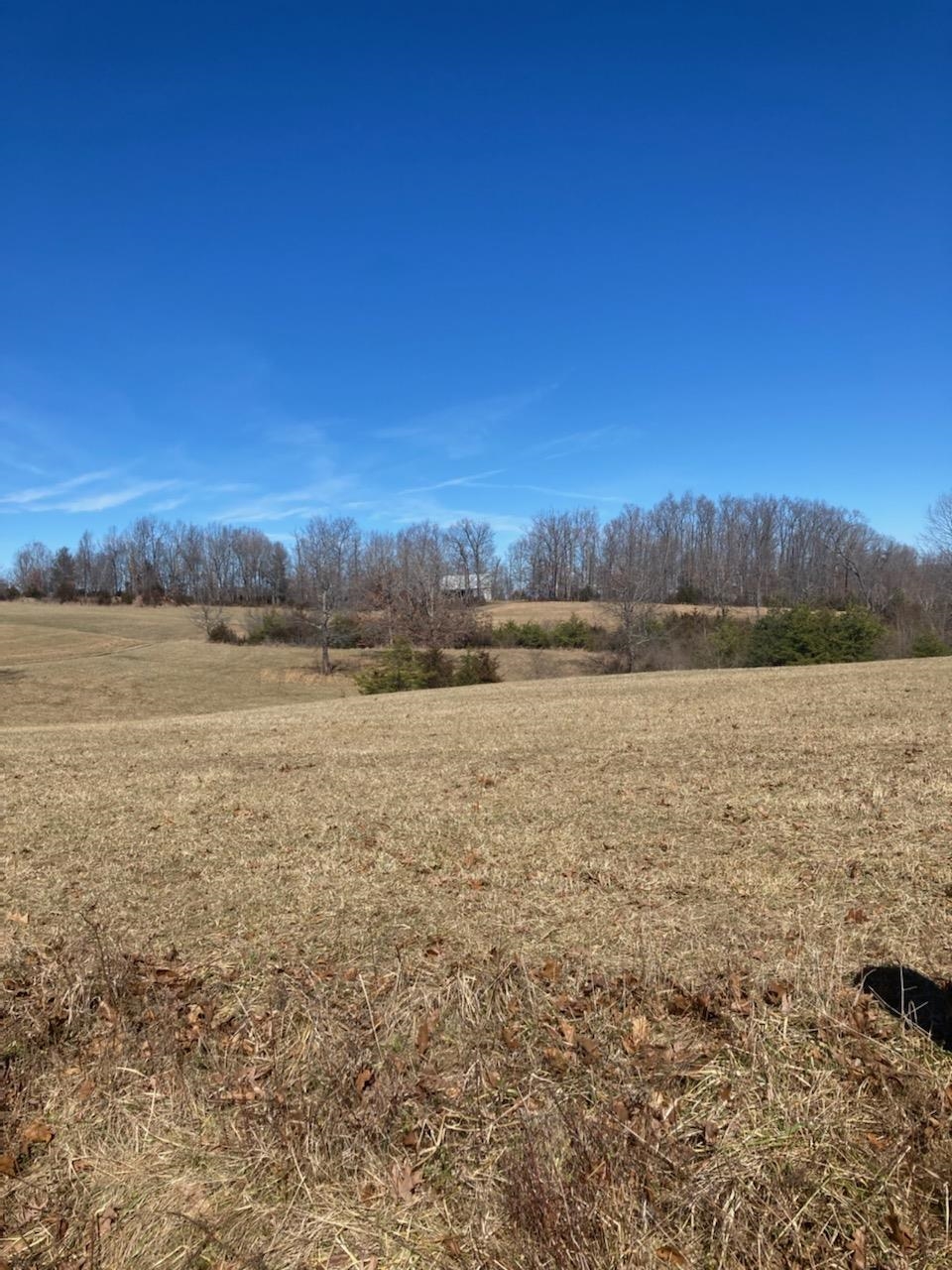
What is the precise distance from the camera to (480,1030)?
12.7ft

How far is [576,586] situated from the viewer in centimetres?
9044

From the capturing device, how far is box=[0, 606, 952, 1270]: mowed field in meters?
2.80

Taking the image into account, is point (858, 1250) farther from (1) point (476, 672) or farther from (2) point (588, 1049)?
(1) point (476, 672)

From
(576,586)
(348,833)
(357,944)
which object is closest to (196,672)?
(348,833)

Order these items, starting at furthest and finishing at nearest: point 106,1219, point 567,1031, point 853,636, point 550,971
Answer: point 853,636
point 550,971
point 567,1031
point 106,1219

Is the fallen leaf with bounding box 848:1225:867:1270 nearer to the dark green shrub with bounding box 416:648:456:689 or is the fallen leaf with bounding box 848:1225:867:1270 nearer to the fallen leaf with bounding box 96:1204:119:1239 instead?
the fallen leaf with bounding box 96:1204:119:1239

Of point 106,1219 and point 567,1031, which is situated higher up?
point 567,1031

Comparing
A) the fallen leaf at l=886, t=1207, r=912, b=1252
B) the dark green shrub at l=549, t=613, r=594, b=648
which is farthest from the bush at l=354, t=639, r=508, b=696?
the fallen leaf at l=886, t=1207, r=912, b=1252

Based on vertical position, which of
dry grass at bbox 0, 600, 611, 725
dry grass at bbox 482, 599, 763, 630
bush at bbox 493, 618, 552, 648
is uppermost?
dry grass at bbox 482, 599, 763, 630

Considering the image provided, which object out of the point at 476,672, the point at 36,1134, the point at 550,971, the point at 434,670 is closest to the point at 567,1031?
the point at 550,971

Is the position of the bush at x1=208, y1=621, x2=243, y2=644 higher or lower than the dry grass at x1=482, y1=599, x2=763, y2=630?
lower

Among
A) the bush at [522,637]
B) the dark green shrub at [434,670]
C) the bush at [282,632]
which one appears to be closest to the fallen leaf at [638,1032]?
the dark green shrub at [434,670]

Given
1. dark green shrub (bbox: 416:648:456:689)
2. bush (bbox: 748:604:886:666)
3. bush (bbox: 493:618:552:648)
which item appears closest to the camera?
bush (bbox: 748:604:886:666)

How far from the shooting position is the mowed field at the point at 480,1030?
280cm
